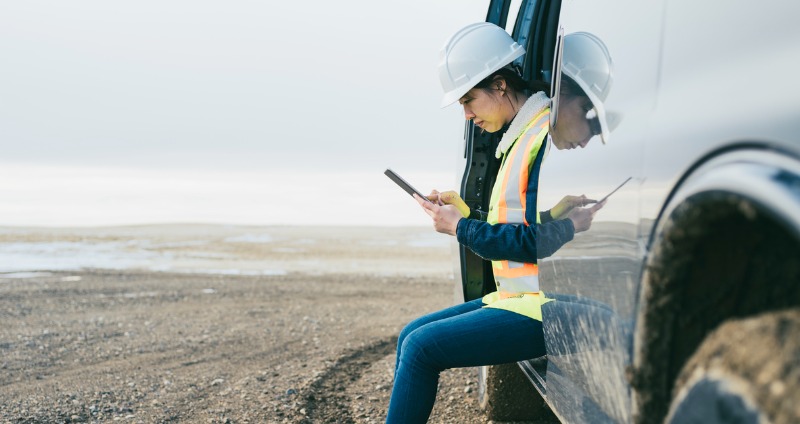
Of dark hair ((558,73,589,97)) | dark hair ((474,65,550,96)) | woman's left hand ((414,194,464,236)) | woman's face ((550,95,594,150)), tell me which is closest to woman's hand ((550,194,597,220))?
woman's face ((550,95,594,150))

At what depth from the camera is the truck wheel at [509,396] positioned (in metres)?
4.25

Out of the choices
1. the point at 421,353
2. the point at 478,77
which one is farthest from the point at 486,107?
the point at 421,353

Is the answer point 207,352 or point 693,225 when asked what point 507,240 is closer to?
point 693,225

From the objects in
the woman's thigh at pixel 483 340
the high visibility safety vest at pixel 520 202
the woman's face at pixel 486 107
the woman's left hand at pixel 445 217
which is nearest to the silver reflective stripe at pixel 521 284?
the high visibility safety vest at pixel 520 202

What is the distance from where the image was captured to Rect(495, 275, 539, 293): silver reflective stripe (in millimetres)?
2762

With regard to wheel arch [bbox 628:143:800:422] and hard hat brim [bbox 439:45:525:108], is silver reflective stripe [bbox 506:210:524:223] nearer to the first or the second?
hard hat brim [bbox 439:45:525:108]

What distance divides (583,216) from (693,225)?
30.1 inches

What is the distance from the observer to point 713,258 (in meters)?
1.37

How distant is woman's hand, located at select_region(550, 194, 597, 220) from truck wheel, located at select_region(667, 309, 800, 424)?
76cm

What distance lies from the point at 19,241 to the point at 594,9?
22.2 meters

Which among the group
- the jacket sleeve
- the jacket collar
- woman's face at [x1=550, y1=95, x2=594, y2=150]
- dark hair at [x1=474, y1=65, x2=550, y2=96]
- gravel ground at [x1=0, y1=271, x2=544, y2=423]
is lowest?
gravel ground at [x1=0, y1=271, x2=544, y2=423]

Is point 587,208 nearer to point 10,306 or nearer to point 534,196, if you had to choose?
point 534,196

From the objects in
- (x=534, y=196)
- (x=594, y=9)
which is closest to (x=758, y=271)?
Result: (x=594, y=9)

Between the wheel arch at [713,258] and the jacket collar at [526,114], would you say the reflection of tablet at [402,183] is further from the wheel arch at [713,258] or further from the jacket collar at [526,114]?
the wheel arch at [713,258]
